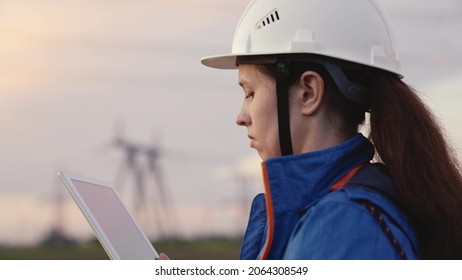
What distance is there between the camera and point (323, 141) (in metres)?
3.00

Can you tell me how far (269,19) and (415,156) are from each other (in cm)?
93

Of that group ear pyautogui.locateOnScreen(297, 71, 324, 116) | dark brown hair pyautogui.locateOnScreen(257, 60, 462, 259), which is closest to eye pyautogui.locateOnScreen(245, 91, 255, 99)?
dark brown hair pyautogui.locateOnScreen(257, 60, 462, 259)

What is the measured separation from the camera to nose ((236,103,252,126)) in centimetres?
317

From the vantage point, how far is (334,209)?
2629 mm

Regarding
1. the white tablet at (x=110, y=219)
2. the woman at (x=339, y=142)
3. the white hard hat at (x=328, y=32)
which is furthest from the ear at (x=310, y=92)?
the white tablet at (x=110, y=219)

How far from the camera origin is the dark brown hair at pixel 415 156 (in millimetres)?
2867

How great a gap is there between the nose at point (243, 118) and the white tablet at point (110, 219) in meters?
0.75

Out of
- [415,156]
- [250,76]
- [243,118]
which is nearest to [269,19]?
[250,76]

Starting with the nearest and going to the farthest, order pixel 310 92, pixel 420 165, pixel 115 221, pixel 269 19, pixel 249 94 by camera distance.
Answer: pixel 420 165, pixel 310 92, pixel 249 94, pixel 269 19, pixel 115 221

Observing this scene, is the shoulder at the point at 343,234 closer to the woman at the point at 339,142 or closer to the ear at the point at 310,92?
the woman at the point at 339,142

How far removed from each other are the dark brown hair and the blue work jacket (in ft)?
0.23

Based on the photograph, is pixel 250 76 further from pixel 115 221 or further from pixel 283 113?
pixel 115 221

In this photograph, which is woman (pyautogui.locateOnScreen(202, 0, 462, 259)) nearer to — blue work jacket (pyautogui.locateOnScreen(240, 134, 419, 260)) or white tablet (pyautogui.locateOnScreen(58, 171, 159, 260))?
blue work jacket (pyautogui.locateOnScreen(240, 134, 419, 260))
